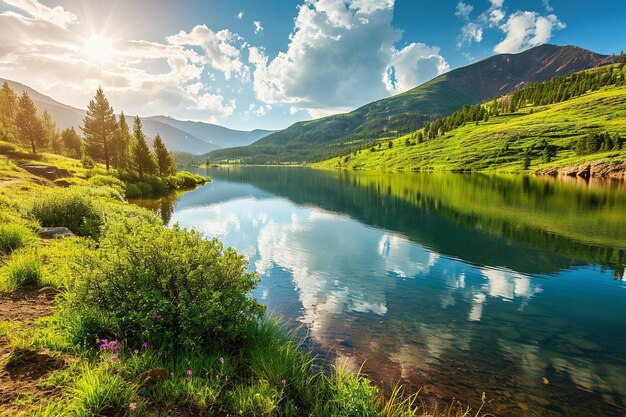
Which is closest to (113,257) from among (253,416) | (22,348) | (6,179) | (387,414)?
(22,348)

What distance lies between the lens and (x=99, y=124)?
7238 cm

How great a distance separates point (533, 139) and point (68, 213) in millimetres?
184104

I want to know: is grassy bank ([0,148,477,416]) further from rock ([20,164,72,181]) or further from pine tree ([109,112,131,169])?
pine tree ([109,112,131,169])

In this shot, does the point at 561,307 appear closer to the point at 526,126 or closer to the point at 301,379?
the point at 301,379

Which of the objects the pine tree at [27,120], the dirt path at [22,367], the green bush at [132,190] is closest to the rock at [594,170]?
the dirt path at [22,367]

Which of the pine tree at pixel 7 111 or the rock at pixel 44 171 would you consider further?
the pine tree at pixel 7 111

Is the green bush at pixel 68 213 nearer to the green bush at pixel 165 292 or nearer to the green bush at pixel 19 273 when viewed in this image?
the green bush at pixel 19 273

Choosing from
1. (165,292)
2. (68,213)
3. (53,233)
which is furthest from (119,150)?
(165,292)

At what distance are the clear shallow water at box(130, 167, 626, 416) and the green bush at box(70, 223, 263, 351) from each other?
496 centimetres

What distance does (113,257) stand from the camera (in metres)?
8.98

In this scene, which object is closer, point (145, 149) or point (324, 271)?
point (324, 271)

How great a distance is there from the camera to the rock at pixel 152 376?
21.3 ft

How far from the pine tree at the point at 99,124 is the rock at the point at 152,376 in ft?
261

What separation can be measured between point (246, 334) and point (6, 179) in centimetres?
3993
